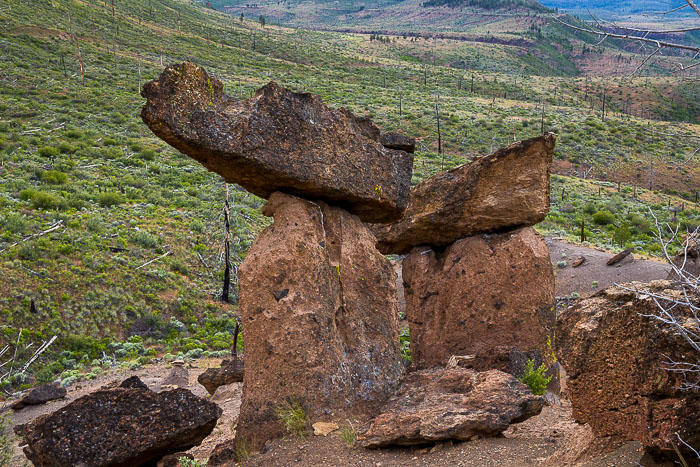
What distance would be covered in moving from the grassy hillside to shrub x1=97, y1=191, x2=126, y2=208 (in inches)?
4.1

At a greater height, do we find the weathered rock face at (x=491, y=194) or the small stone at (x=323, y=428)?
the weathered rock face at (x=491, y=194)

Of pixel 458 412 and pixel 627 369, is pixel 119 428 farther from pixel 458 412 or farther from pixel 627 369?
pixel 627 369

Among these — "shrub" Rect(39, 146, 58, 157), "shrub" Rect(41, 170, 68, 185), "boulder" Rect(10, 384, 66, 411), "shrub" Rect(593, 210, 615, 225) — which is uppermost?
"shrub" Rect(39, 146, 58, 157)

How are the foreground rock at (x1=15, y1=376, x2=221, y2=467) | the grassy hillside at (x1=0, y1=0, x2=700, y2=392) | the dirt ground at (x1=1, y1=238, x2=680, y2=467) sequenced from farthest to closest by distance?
the grassy hillside at (x1=0, y1=0, x2=700, y2=392)
the foreground rock at (x1=15, y1=376, x2=221, y2=467)
the dirt ground at (x1=1, y1=238, x2=680, y2=467)

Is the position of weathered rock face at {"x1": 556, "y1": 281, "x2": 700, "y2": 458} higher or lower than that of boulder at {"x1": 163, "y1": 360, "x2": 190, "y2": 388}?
higher

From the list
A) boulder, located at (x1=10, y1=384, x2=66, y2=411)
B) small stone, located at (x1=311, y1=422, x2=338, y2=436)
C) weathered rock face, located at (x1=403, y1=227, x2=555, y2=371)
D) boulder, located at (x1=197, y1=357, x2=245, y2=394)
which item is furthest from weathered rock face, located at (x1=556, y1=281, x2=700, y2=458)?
boulder, located at (x1=10, y1=384, x2=66, y2=411)

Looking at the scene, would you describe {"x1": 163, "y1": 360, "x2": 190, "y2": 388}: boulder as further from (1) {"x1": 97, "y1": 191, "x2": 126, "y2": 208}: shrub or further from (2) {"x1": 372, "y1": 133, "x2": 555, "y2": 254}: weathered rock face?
(1) {"x1": 97, "y1": 191, "x2": 126, "y2": 208}: shrub

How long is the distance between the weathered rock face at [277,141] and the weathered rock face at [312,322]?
0.53 m

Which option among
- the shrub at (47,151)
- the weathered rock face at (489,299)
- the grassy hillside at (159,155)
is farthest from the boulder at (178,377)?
the shrub at (47,151)

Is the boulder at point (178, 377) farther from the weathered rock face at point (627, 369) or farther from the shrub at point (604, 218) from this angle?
the shrub at point (604, 218)

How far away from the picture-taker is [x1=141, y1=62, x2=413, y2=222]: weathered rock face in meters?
7.12

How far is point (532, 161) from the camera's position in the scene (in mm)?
11523

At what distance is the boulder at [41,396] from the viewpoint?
493 inches

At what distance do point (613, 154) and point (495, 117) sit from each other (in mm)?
11741
